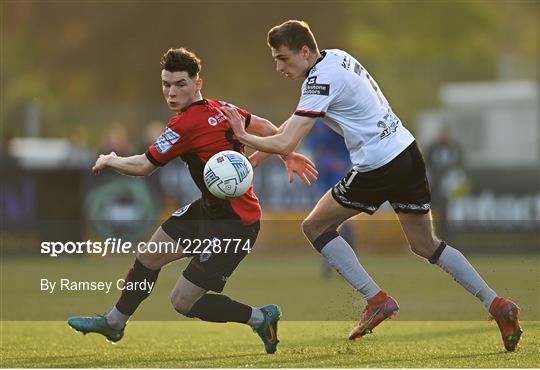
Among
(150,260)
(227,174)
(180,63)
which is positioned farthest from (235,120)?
(150,260)

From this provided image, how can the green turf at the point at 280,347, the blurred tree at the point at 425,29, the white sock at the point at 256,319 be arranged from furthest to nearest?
the blurred tree at the point at 425,29
the white sock at the point at 256,319
the green turf at the point at 280,347

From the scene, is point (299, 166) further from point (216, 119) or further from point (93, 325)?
point (93, 325)

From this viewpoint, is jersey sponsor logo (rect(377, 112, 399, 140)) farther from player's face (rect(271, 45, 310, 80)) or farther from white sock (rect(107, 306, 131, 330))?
white sock (rect(107, 306, 131, 330))

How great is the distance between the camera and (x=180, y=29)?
38250 mm

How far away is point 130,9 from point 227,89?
13.4ft

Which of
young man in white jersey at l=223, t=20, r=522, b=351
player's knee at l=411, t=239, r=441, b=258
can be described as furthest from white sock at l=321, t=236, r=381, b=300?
player's knee at l=411, t=239, r=441, b=258

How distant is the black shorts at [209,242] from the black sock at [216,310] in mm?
86

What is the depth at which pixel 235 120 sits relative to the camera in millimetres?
8047

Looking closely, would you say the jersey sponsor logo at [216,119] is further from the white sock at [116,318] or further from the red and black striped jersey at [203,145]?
the white sock at [116,318]

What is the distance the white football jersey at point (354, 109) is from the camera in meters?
8.06

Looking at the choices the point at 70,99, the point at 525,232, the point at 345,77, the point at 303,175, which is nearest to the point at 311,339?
the point at 303,175

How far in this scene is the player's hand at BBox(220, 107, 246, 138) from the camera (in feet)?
26.3

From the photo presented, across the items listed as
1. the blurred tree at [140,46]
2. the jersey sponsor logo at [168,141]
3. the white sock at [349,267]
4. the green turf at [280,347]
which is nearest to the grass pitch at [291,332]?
the green turf at [280,347]

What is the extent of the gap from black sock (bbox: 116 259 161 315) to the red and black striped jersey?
618 mm
